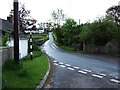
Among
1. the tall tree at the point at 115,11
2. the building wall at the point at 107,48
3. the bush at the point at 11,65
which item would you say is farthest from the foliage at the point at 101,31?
the bush at the point at 11,65

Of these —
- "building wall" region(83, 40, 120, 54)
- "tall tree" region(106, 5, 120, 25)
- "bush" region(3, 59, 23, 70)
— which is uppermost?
"tall tree" region(106, 5, 120, 25)

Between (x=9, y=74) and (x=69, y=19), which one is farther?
(x=69, y=19)

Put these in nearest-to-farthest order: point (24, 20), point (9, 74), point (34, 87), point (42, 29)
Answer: point (34, 87) → point (9, 74) → point (24, 20) → point (42, 29)

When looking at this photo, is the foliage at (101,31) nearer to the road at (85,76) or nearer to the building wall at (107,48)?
the building wall at (107,48)

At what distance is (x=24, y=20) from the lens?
57750 mm

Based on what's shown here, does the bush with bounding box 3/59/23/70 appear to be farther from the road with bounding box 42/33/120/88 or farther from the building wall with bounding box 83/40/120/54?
the building wall with bounding box 83/40/120/54

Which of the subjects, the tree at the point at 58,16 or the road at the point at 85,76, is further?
the tree at the point at 58,16

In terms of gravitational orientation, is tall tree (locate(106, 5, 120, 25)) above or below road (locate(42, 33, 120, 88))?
above

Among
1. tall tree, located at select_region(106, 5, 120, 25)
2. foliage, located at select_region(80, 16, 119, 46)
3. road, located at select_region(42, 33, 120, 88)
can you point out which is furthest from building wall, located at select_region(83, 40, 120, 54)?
road, located at select_region(42, 33, 120, 88)

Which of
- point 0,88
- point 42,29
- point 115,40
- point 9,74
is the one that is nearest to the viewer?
point 0,88

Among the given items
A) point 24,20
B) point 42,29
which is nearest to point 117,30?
point 24,20

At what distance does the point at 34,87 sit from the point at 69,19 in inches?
2588

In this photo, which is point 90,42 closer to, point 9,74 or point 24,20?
point 24,20

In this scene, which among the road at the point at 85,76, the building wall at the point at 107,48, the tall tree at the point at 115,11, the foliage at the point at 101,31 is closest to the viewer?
the road at the point at 85,76
